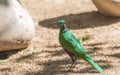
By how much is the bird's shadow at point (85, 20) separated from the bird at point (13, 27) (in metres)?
1.65

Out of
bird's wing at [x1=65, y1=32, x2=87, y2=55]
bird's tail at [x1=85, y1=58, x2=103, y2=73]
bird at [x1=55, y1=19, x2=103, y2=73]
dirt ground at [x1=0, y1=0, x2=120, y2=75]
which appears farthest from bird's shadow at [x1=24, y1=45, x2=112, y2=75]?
bird's wing at [x1=65, y1=32, x2=87, y2=55]

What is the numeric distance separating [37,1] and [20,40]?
3813 millimetres

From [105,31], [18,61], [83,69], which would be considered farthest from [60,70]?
[105,31]

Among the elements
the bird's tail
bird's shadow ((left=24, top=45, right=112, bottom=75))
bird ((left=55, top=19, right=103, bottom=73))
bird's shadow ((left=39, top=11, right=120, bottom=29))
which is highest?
bird ((left=55, top=19, right=103, bottom=73))

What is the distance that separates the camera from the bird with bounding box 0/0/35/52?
6785 millimetres

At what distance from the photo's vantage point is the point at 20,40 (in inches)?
272

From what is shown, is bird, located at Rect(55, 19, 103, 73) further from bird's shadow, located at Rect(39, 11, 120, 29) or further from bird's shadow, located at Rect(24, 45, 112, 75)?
bird's shadow, located at Rect(39, 11, 120, 29)

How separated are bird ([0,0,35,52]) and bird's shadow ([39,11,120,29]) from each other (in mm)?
1652

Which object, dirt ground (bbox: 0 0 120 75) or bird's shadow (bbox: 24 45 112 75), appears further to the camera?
dirt ground (bbox: 0 0 120 75)

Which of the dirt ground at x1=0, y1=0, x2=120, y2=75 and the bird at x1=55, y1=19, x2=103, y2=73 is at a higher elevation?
the bird at x1=55, y1=19, x2=103, y2=73

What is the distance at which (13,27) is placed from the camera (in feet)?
22.4

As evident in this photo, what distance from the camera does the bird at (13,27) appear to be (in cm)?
679

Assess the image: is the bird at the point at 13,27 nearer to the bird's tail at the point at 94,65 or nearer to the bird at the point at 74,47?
the bird at the point at 74,47

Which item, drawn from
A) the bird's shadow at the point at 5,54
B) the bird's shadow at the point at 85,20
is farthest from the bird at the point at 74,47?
the bird's shadow at the point at 85,20
